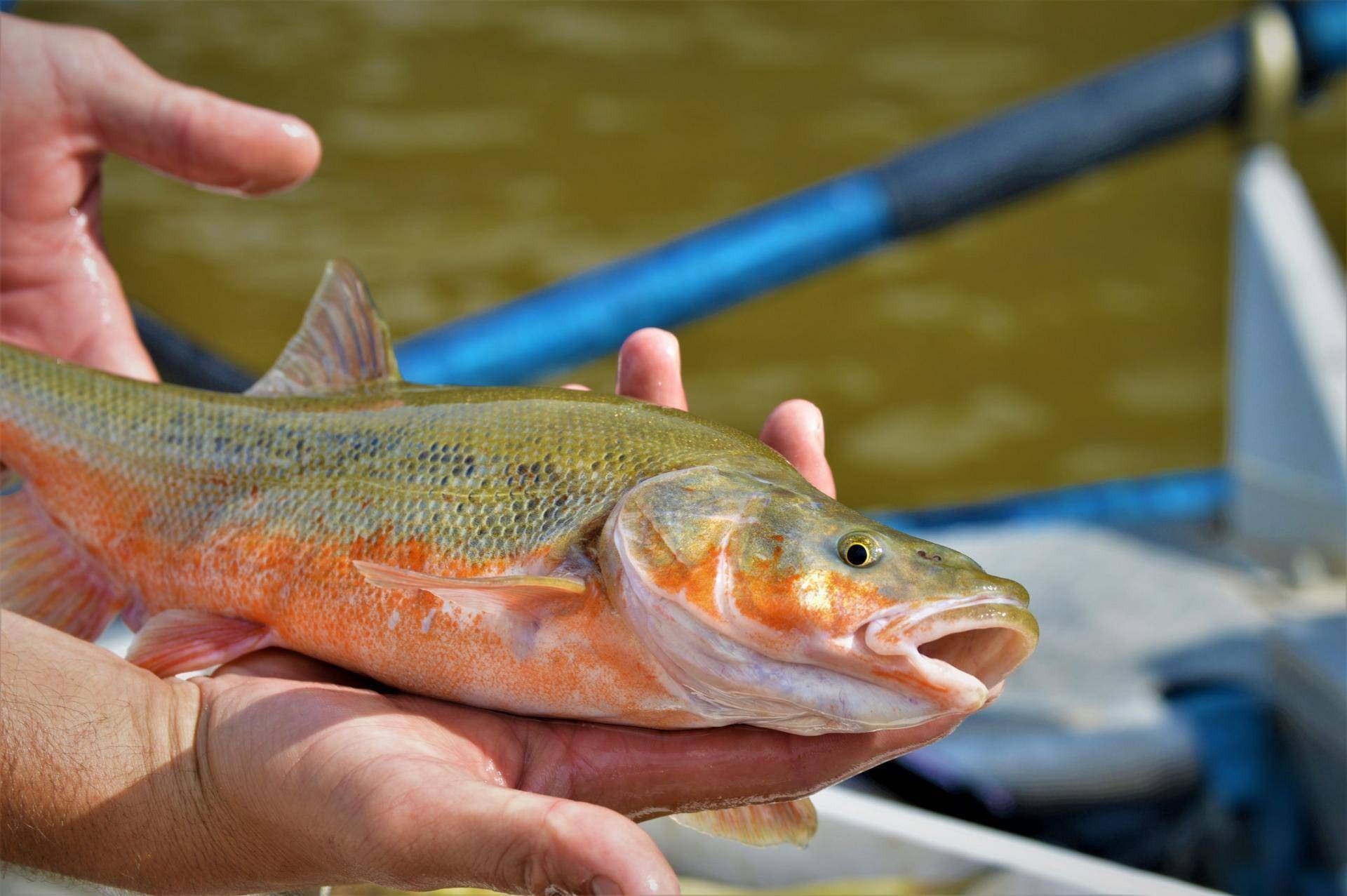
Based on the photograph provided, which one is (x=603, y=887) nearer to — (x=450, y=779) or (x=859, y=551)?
(x=450, y=779)

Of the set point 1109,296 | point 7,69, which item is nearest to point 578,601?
point 7,69

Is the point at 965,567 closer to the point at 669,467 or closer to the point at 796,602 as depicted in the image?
the point at 796,602

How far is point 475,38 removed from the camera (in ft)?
51.4

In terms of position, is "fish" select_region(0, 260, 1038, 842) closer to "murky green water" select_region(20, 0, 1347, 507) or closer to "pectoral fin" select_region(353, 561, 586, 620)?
"pectoral fin" select_region(353, 561, 586, 620)

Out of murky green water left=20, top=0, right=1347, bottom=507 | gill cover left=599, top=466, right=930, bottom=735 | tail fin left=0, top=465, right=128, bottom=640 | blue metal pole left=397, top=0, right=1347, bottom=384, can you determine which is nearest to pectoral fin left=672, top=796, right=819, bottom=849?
gill cover left=599, top=466, right=930, bottom=735

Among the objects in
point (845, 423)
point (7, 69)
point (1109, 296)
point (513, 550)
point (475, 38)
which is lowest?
point (513, 550)

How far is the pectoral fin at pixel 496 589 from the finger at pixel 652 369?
875 mm

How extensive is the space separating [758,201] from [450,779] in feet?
36.5

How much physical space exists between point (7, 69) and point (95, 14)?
12.5 m

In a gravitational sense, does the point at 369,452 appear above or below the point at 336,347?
below

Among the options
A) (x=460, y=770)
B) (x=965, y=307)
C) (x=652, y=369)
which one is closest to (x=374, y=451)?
(x=652, y=369)

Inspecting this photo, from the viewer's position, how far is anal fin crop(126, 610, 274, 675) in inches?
109

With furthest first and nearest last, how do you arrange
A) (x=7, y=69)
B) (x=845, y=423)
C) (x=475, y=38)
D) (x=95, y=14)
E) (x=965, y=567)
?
(x=475, y=38) < (x=95, y=14) < (x=845, y=423) < (x=7, y=69) < (x=965, y=567)

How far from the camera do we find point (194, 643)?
2.78 meters
